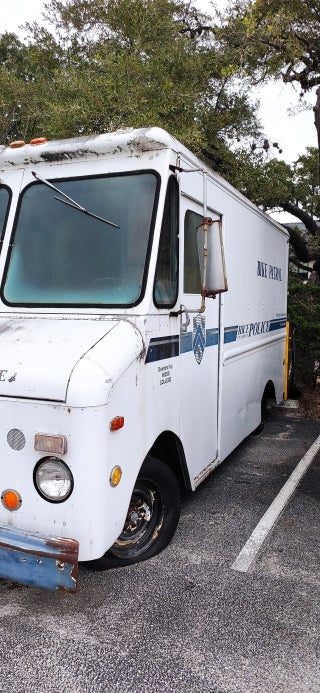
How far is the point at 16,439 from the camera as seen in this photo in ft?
9.46

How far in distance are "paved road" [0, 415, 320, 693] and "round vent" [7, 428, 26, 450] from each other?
1019 millimetres

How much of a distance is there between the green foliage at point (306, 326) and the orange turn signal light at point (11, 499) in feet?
23.3

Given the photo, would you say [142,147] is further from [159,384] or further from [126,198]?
[159,384]

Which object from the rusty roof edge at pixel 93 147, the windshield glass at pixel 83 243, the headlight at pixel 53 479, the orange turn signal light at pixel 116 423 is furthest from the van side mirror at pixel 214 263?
the headlight at pixel 53 479

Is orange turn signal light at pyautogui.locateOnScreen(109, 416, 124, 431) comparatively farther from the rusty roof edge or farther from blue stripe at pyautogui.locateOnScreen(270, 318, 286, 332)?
blue stripe at pyautogui.locateOnScreen(270, 318, 286, 332)

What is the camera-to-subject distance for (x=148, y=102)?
764 centimetres

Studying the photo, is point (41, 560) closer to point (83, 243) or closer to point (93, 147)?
point (83, 243)

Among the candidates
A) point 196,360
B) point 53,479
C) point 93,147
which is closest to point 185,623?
point 53,479

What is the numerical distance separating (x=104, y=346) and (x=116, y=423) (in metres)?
0.41

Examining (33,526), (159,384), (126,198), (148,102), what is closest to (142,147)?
(126,198)

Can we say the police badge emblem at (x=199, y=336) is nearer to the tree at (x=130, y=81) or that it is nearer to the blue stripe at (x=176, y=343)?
the blue stripe at (x=176, y=343)

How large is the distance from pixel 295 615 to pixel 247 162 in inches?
329

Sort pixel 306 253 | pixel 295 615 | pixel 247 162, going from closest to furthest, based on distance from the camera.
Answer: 1. pixel 295 615
2. pixel 247 162
3. pixel 306 253

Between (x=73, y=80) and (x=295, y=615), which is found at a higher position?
(x=73, y=80)
